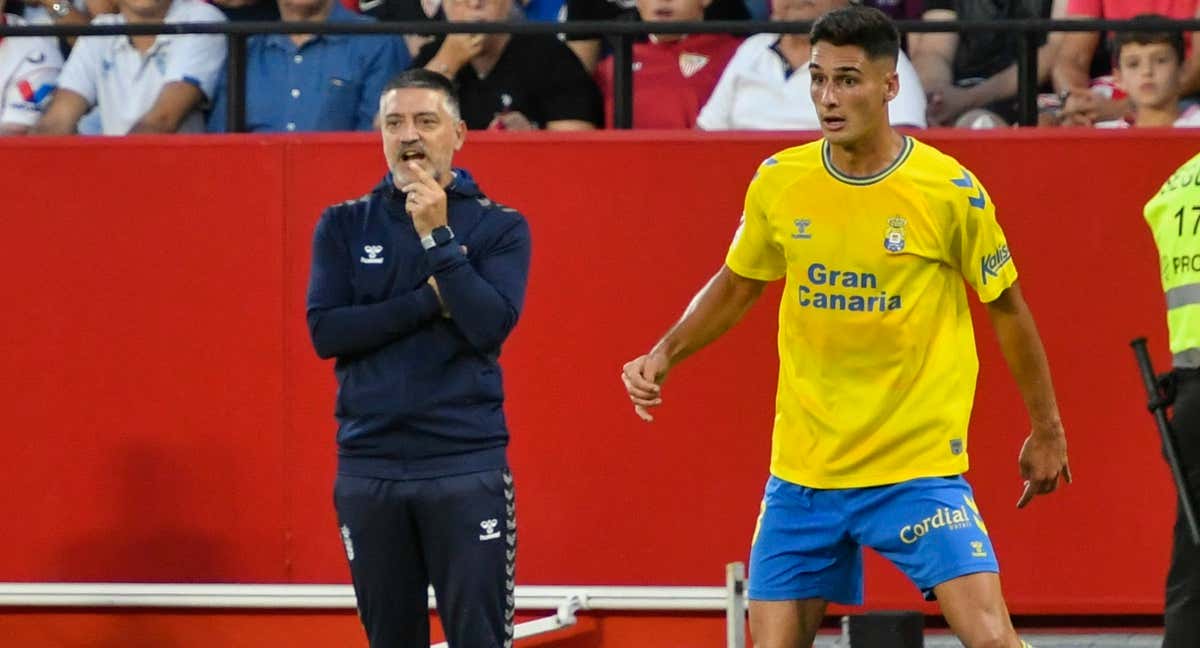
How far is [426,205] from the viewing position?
5695 millimetres

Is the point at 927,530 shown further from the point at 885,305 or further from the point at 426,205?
the point at 426,205

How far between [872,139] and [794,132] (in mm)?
2255

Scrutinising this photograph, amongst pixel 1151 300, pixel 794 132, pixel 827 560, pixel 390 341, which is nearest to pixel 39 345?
pixel 390 341

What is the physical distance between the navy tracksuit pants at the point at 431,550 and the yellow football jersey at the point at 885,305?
0.98 meters

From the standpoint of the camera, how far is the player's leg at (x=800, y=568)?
542 cm

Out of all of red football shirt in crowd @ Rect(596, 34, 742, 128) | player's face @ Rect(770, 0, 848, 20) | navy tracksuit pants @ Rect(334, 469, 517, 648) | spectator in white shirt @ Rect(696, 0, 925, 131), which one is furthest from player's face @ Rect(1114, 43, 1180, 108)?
navy tracksuit pants @ Rect(334, 469, 517, 648)

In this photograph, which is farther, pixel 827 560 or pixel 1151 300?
pixel 1151 300

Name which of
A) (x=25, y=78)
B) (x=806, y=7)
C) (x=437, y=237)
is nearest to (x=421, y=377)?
(x=437, y=237)

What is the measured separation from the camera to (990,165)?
7570 millimetres

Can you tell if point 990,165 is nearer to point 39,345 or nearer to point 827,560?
point 827,560

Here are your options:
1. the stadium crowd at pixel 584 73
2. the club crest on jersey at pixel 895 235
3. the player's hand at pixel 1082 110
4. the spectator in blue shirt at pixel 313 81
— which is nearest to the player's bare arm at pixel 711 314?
the club crest on jersey at pixel 895 235

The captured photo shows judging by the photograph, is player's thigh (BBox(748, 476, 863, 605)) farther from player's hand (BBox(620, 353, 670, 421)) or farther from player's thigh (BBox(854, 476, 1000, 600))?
player's hand (BBox(620, 353, 670, 421))

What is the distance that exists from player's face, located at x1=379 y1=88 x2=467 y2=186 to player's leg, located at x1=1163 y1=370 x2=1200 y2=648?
2.36m

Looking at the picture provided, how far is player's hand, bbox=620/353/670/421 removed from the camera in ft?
17.6
